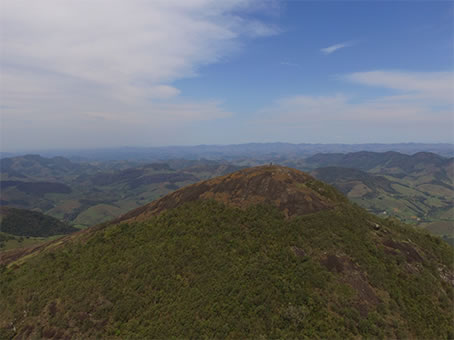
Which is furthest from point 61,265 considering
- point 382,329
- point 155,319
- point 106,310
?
point 382,329

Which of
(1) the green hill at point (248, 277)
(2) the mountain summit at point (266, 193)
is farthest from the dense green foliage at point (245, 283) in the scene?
(2) the mountain summit at point (266, 193)

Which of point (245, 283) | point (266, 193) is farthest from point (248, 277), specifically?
point (266, 193)

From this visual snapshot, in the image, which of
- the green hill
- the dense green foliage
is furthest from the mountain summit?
the dense green foliage

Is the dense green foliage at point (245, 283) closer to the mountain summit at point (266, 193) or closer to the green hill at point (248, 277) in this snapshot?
the green hill at point (248, 277)

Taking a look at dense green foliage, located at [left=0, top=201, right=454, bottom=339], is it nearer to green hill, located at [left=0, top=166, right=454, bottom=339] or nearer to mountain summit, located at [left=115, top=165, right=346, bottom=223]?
green hill, located at [left=0, top=166, right=454, bottom=339]

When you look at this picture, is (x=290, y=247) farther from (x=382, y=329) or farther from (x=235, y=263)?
(x=382, y=329)

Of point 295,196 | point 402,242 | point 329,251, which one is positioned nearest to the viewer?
point 329,251
